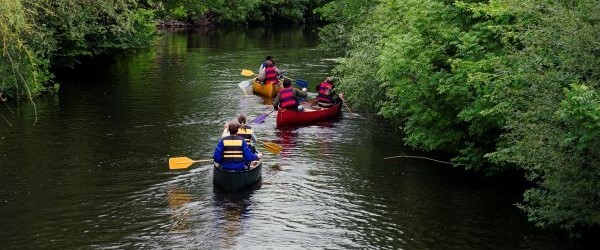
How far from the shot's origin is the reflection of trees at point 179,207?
13.8 meters

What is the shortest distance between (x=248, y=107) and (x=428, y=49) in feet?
35.4

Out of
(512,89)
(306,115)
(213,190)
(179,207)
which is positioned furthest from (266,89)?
(512,89)

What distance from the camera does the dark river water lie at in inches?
524

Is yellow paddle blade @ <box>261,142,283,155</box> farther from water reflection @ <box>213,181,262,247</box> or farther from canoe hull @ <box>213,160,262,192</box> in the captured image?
canoe hull @ <box>213,160,262,192</box>

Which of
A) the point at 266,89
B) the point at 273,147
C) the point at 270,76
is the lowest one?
the point at 273,147

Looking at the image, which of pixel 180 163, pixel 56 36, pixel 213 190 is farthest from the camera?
pixel 56 36

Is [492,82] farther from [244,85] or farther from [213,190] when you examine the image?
[244,85]

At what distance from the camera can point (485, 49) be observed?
1633 centimetres

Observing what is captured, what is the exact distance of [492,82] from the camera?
1390cm

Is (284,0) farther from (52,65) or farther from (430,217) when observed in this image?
(430,217)

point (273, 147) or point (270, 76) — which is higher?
point (270, 76)

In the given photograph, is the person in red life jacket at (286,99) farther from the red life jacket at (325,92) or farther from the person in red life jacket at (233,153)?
the person in red life jacket at (233,153)

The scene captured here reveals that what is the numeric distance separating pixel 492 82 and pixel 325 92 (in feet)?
39.4

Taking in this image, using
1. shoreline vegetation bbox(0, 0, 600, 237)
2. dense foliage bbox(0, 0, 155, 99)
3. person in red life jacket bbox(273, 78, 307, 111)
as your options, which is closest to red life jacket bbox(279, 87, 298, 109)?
person in red life jacket bbox(273, 78, 307, 111)
